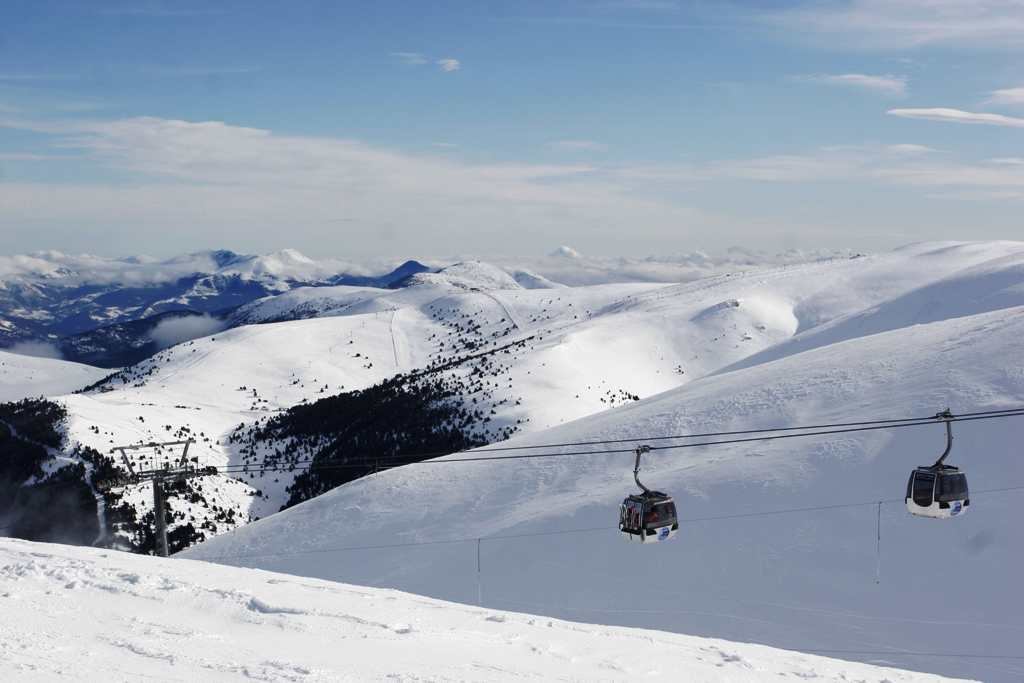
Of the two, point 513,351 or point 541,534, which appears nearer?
point 541,534

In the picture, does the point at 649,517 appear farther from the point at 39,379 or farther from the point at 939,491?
the point at 39,379

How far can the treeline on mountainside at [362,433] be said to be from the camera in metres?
63.1

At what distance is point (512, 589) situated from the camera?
22.1m

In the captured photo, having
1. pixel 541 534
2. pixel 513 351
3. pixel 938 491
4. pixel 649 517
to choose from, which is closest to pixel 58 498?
pixel 541 534

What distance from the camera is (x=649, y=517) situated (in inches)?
572

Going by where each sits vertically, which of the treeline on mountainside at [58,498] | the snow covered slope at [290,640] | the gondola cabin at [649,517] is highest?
the gondola cabin at [649,517]

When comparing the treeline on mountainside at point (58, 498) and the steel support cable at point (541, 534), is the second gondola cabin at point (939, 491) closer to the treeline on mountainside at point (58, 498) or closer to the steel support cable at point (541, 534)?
the steel support cable at point (541, 534)

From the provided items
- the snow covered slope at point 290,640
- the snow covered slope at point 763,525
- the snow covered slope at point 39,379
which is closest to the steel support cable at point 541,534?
the snow covered slope at point 763,525

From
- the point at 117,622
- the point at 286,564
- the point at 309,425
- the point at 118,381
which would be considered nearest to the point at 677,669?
the point at 117,622

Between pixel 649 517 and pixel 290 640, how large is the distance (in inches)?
272

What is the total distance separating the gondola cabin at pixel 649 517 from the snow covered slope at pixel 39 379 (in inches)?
7082

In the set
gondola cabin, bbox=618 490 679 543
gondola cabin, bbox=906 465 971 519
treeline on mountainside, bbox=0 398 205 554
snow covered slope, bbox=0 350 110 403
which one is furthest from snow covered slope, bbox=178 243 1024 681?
snow covered slope, bbox=0 350 110 403

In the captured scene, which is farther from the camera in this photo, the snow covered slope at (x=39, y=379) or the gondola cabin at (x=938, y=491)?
the snow covered slope at (x=39, y=379)

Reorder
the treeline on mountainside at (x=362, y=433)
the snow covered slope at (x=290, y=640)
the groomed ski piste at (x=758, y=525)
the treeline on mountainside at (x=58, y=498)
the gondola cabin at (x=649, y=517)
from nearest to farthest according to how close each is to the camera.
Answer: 1. the snow covered slope at (x=290, y=640)
2. the gondola cabin at (x=649, y=517)
3. the groomed ski piste at (x=758, y=525)
4. the treeline on mountainside at (x=58, y=498)
5. the treeline on mountainside at (x=362, y=433)
